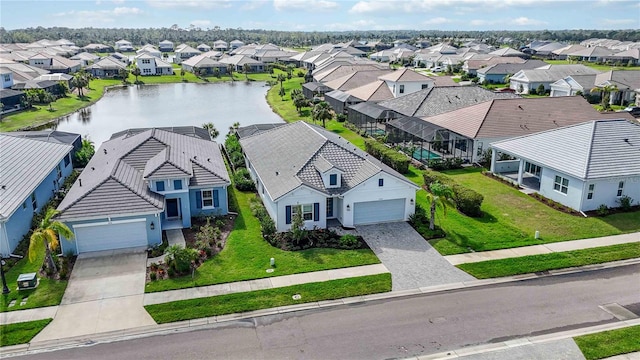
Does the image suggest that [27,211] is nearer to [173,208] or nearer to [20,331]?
[173,208]

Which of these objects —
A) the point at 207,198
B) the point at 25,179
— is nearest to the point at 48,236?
the point at 25,179

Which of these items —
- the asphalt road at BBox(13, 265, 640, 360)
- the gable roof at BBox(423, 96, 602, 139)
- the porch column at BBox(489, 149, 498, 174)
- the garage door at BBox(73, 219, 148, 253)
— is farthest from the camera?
the gable roof at BBox(423, 96, 602, 139)

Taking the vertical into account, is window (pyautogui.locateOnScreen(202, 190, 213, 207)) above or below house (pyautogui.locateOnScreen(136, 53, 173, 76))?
below

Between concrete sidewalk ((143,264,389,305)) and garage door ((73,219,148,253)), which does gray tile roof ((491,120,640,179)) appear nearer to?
concrete sidewalk ((143,264,389,305))

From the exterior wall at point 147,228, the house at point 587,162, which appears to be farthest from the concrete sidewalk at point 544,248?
the exterior wall at point 147,228

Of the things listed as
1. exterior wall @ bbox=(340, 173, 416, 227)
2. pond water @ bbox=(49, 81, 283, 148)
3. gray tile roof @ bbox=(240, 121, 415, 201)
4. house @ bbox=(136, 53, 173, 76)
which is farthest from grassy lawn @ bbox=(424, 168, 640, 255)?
house @ bbox=(136, 53, 173, 76)

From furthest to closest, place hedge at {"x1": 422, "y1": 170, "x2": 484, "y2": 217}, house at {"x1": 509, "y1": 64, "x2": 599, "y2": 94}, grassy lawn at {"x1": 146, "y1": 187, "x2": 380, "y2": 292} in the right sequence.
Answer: house at {"x1": 509, "y1": 64, "x2": 599, "y2": 94}
hedge at {"x1": 422, "y1": 170, "x2": 484, "y2": 217}
grassy lawn at {"x1": 146, "y1": 187, "x2": 380, "y2": 292}
